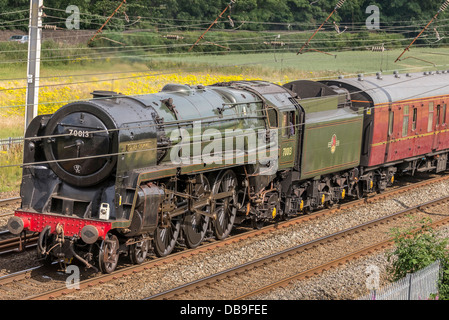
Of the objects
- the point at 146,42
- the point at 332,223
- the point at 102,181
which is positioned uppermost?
the point at 146,42

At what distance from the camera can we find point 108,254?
1220 cm

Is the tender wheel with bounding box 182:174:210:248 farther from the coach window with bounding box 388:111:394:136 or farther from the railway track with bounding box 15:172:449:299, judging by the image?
the coach window with bounding box 388:111:394:136

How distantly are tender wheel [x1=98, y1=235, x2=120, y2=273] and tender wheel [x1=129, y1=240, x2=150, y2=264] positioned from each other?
477 millimetres

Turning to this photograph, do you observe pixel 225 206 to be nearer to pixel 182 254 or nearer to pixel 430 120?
pixel 182 254

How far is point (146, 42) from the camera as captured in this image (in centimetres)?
3172

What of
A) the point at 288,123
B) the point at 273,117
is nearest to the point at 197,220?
the point at 273,117

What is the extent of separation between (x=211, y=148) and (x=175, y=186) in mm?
1310

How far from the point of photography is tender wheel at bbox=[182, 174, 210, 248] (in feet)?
45.5

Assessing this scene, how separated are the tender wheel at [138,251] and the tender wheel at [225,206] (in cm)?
223

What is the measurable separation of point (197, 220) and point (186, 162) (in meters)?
1.67

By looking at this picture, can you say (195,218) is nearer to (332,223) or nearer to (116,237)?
(116,237)

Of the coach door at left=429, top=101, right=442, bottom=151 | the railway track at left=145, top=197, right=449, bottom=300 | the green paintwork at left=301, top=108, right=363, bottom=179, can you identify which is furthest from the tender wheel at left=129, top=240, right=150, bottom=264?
the coach door at left=429, top=101, right=442, bottom=151

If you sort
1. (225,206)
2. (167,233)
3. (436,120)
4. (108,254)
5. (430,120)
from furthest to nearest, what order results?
(436,120) → (430,120) → (225,206) → (167,233) → (108,254)
